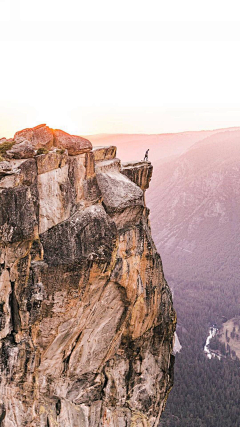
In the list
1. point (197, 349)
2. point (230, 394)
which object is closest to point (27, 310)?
point (230, 394)

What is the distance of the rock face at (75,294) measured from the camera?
2114 centimetres

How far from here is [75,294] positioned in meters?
21.9

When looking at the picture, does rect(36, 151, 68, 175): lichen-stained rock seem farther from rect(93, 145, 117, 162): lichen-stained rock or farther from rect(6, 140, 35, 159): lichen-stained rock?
rect(93, 145, 117, 162): lichen-stained rock

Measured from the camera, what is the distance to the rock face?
21.1 metres

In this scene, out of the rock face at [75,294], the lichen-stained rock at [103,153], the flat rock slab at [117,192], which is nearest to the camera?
the rock face at [75,294]

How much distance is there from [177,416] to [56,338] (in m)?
63.7

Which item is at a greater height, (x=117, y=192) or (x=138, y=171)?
(x=138, y=171)

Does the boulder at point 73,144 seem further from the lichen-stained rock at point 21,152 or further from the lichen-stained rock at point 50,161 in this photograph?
the lichen-stained rock at point 21,152

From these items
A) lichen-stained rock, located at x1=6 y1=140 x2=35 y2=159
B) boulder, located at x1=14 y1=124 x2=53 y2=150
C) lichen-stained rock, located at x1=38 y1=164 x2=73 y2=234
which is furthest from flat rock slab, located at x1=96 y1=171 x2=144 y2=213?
lichen-stained rock, located at x1=6 y1=140 x2=35 y2=159

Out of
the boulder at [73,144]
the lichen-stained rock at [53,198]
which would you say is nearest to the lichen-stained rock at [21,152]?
the lichen-stained rock at [53,198]

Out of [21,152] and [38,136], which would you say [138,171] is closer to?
[38,136]

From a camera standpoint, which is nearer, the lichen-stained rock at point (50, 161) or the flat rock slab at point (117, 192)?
the lichen-stained rock at point (50, 161)

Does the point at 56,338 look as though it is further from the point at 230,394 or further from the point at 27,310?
the point at 230,394

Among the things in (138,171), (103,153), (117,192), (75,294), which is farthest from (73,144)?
(75,294)
